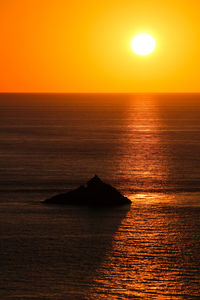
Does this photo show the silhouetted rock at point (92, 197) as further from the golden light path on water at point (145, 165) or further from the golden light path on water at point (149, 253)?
the golden light path on water at point (145, 165)

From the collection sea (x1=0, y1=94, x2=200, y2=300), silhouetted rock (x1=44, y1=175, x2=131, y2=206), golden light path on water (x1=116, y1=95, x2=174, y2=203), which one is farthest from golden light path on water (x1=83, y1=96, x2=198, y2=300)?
silhouetted rock (x1=44, y1=175, x2=131, y2=206)

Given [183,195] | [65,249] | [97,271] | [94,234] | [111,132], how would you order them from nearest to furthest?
[97,271]
[65,249]
[94,234]
[183,195]
[111,132]

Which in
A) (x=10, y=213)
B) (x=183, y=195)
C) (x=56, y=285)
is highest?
(x=183, y=195)

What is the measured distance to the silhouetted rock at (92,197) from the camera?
61.9m

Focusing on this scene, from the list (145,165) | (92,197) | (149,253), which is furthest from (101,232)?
(145,165)

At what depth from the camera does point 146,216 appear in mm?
58094

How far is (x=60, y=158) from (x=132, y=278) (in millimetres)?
59928

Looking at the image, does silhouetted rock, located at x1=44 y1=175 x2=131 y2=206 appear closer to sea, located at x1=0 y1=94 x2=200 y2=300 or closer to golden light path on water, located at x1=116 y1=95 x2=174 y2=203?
sea, located at x1=0 y1=94 x2=200 y2=300

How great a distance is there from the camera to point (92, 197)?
62.2m

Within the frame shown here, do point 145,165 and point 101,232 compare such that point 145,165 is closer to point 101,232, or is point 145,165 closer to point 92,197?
point 92,197

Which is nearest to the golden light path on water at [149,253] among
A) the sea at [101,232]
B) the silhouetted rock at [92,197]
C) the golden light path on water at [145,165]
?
the sea at [101,232]

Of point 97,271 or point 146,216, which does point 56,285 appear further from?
point 146,216

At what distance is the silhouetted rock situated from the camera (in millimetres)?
61906

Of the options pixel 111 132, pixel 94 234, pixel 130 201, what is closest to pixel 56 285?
pixel 94 234
